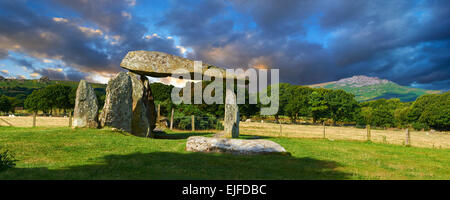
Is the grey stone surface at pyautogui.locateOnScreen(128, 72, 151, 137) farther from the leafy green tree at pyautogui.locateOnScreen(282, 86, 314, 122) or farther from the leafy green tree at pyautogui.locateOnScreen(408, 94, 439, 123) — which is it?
the leafy green tree at pyautogui.locateOnScreen(408, 94, 439, 123)

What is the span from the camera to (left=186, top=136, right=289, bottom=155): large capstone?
927cm

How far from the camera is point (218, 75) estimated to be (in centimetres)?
1614

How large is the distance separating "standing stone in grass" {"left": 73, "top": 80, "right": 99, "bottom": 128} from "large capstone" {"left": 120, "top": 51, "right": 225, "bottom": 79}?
2718mm

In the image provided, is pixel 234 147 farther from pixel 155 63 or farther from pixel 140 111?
pixel 155 63

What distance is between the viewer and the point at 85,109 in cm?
1305

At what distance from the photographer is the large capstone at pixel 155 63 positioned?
588 inches

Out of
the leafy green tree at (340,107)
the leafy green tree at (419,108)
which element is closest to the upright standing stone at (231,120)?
the leafy green tree at (340,107)

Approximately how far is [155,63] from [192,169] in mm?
9817

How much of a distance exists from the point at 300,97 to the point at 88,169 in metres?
58.3

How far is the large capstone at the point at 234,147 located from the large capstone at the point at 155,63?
644cm

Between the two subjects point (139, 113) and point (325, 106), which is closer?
point (139, 113)

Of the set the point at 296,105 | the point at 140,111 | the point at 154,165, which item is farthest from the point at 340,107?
the point at 154,165

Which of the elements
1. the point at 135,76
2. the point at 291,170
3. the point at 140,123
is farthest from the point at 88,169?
the point at 135,76
